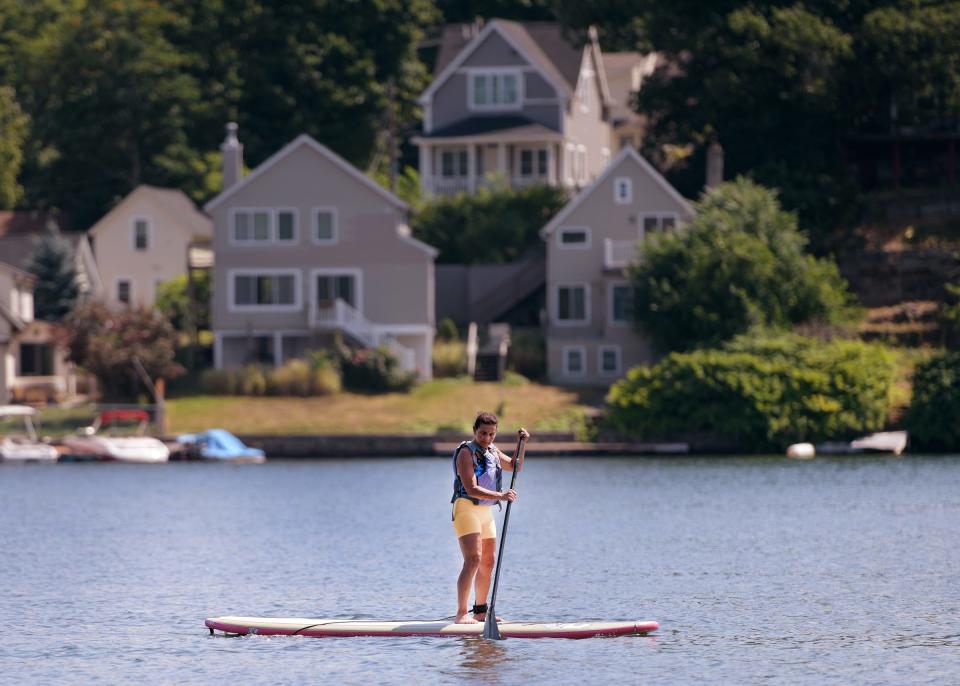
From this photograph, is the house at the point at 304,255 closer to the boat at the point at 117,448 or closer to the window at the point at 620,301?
the window at the point at 620,301

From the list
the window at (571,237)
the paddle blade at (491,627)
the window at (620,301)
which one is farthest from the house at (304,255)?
the paddle blade at (491,627)

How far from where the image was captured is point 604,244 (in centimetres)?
7806

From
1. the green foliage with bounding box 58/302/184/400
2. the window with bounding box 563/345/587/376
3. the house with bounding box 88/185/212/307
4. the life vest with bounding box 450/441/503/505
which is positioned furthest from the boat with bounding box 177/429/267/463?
the life vest with bounding box 450/441/503/505

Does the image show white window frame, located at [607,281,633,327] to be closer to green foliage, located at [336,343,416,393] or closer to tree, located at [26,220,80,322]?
green foliage, located at [336,343,416,393]

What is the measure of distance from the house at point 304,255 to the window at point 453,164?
13990 millimetres

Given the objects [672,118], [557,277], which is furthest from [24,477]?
[672,118]

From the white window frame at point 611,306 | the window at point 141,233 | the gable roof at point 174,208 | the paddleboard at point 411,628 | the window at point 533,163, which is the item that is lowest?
the paddleboard at point 411,628

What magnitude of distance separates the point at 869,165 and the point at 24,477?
4161cm

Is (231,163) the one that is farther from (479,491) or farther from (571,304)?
(479,491)

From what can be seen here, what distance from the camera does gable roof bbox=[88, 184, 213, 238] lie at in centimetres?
9231

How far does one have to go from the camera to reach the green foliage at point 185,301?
8219 centimetres

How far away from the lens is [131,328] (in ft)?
236

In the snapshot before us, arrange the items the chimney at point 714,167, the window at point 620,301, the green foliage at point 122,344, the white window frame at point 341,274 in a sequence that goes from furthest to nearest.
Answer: the chimney at point 714,167
the white window frame at point 341,274
the window at point 620,301
the green foliage at point 122,344

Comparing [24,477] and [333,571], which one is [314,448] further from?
[333,571]
